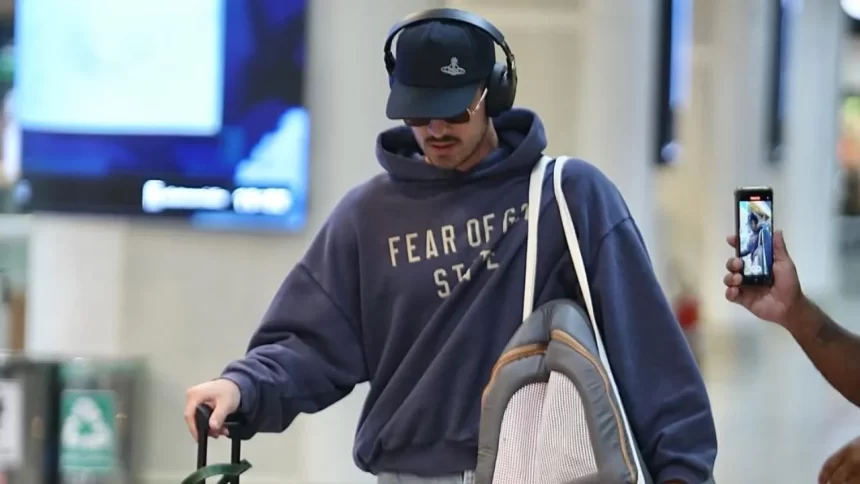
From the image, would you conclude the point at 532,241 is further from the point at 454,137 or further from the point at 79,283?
the point at 79,283

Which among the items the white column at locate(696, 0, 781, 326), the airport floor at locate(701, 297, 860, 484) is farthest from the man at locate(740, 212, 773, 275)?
the white column at locate(696, 0, 781, 326)

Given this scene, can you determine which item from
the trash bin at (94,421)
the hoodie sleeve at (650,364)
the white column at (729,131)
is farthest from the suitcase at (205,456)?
the white column at (729,131)

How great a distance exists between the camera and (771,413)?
18.2ft

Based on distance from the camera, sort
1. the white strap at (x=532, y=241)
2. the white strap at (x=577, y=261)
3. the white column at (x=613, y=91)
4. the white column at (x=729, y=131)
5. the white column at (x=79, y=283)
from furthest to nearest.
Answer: the white column at (x=729, y=131) < the white column at (x=613, y=91) < the white column at (x=79, y=283) < the white strap at (x=532, y=241) < the white strap at (x=577, y=261)

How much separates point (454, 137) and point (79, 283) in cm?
202

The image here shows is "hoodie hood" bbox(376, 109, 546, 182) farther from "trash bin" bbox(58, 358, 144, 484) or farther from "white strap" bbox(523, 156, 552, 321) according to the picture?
"trash bin" bbox(58, 358, 144, 484)

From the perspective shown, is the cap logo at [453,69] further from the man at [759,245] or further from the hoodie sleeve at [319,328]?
the man at [759,245]

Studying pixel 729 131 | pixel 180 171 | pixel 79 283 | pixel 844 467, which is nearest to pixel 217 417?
pixel 844 467

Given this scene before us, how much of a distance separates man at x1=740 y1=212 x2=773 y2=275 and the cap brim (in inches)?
21.1

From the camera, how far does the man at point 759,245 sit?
5.75 ft

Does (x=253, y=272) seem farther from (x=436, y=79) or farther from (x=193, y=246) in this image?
(x=436, y=79)

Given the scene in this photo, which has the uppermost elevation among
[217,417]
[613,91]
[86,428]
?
[613,91]

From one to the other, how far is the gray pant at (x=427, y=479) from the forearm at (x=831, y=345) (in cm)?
65

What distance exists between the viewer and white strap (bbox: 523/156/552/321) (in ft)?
5.37
